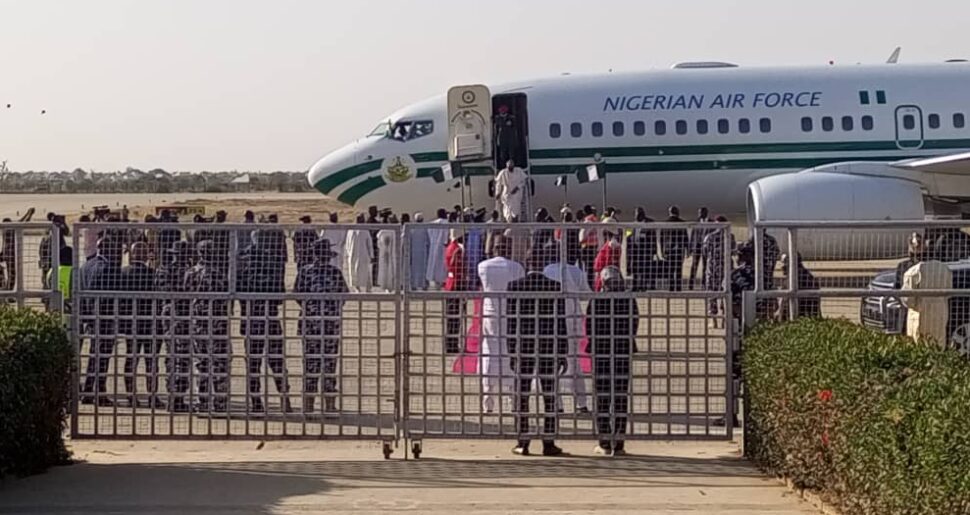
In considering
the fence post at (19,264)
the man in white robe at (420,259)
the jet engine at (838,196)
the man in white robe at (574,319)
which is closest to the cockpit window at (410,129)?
the jet engine at (838,196)

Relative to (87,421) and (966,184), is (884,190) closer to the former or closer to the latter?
(966,184)

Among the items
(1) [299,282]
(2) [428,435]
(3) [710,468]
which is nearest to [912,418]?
(3) [710,468]

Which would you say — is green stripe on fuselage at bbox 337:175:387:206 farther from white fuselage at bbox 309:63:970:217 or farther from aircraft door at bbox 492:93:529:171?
aircraft door at bbox 492:93:529:171

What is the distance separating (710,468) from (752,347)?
3.00ft

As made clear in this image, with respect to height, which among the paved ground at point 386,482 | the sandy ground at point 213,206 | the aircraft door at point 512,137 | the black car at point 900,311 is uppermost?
the sandy ground at point 213,206

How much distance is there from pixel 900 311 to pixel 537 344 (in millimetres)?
2952

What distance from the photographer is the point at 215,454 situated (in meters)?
10.6

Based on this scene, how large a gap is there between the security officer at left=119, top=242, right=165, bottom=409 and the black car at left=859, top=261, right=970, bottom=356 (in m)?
5.03

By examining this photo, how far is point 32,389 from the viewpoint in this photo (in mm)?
9008

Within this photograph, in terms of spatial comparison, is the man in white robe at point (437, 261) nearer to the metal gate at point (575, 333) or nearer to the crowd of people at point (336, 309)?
the crowd of people at point (336, 309)

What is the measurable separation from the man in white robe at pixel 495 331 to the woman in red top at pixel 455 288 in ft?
0.60

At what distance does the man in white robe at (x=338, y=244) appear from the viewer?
35.9 feet

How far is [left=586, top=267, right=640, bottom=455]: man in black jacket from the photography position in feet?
33.4

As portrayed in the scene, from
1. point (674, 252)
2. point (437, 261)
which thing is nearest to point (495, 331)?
point (674, 252)
